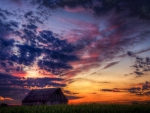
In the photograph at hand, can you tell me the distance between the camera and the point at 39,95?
4706 centimetres

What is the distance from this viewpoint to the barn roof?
44.7 meters

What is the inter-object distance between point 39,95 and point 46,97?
351 cm

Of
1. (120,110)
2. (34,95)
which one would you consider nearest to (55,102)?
(34,95)

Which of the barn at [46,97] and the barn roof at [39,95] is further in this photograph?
the barn roof at [39,95]

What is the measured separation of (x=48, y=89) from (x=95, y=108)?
23.3m

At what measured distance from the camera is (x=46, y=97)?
1740 inches

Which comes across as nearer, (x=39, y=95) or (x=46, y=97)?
(x=46, y=97)

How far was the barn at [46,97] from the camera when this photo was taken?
44325 mm

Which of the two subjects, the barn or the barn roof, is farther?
the barn roof

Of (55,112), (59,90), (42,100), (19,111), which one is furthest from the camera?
(59,90)

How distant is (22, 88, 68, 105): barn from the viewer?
44.3m

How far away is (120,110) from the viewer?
2508 centimetres

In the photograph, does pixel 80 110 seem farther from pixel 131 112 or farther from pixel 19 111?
pixel 19 111

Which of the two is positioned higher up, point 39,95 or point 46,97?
point 39,95
